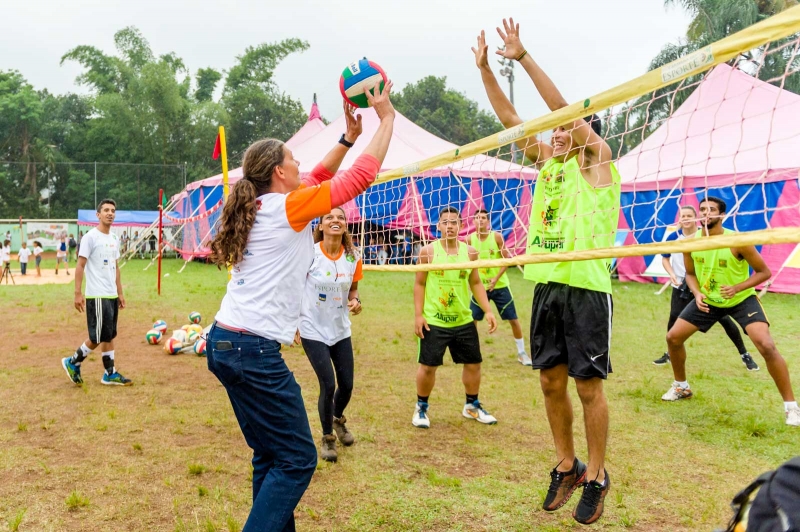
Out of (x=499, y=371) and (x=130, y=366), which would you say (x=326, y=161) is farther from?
(x=130, y=366)

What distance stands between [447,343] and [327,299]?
4.07ft

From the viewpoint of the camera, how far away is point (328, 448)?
4.64m

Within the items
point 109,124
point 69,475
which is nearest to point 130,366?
point 69,475

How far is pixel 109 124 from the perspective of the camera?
43.8 meters

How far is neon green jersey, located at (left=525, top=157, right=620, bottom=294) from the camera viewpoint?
343 cm

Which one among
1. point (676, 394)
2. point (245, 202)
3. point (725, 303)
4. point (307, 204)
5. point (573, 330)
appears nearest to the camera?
point (307, 204)

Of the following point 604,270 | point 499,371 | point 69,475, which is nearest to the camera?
point 604,270

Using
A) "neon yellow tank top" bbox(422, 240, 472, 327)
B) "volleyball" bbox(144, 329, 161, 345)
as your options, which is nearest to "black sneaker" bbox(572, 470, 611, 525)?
"neon yellow tank top" bbox(422, 240, 472, 327)

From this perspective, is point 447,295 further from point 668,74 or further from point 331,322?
point 668,74

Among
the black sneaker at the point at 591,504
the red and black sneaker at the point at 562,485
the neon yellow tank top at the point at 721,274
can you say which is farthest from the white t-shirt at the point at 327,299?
the neon yellow tank top at the point at 721,274

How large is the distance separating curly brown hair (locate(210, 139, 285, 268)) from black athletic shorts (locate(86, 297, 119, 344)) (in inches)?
173

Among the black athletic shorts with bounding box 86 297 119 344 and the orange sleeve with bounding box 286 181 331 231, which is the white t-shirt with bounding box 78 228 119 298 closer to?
the black athletic shorts with bounding box 86 297 119 344

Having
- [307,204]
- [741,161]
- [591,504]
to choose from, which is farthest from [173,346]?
[741,161]

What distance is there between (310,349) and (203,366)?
370 centimetres
